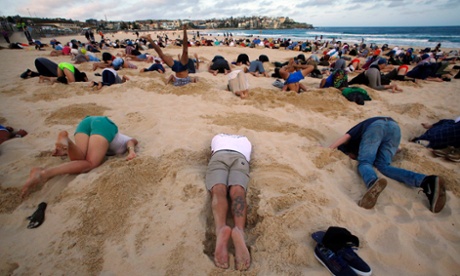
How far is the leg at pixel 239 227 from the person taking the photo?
1595mm

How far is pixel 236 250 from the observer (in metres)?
1.65

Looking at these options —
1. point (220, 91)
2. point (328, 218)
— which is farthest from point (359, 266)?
point (220, 91)

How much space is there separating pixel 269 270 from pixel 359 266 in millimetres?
676

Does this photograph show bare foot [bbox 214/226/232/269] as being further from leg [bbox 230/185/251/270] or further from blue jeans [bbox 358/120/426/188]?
blue jeans [bbox 358/120/426/188]

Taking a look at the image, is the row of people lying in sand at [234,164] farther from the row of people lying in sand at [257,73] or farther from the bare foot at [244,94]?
the row of people lying in sand at [257,73]

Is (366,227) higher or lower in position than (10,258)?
lower

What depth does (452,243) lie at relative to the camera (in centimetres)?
182

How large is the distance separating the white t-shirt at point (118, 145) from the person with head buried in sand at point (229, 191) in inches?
53.0

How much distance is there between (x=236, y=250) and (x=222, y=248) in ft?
0.38

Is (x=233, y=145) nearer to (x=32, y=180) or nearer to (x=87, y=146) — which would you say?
(x=87, y=146)

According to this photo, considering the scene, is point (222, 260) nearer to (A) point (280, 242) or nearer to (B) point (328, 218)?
(A) point (280, 242)

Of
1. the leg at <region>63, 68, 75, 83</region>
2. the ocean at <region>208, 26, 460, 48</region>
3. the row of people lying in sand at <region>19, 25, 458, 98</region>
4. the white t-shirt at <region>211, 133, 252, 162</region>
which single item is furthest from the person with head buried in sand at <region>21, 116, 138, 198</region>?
the ocean at <region>208, 26, 460, 48</region>

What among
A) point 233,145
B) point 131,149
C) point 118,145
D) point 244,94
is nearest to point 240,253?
point 233,145

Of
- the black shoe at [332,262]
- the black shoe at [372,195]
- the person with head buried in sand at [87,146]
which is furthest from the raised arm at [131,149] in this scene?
the black shoe at [372,195]
